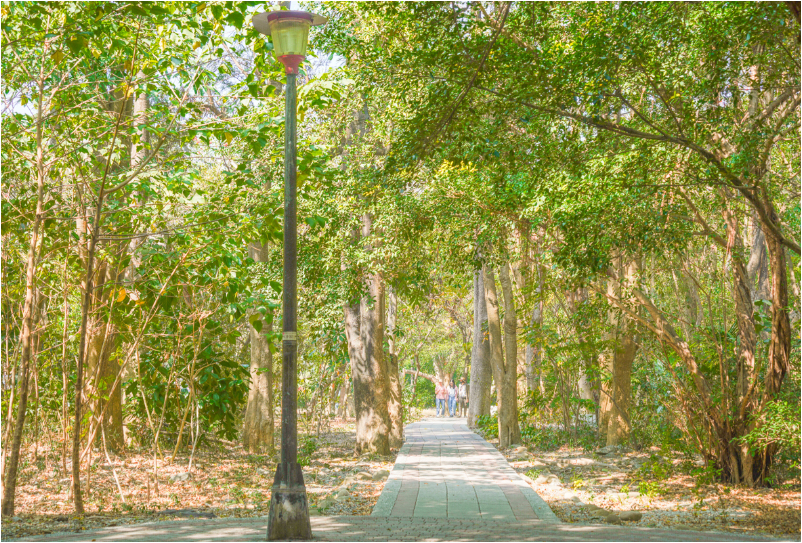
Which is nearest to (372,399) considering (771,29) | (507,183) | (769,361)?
(507,183)

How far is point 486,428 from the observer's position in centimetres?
2316

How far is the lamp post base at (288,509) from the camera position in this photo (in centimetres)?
733

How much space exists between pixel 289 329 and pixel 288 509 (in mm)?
1755

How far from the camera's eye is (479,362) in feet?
83.3

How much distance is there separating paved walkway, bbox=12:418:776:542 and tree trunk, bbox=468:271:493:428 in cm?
1282

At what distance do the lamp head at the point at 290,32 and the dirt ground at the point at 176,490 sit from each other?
5413 millimetres

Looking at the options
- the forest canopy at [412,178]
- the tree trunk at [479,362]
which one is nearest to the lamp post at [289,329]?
the forest canopy at [412,178]

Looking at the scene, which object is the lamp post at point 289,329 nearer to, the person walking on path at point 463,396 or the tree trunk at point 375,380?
the tree trunk at point 375,380

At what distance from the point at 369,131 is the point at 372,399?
5528 mm

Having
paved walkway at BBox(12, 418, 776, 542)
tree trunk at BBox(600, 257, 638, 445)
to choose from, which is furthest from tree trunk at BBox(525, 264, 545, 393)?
paved walkway at BBox(12, 418, 776, 542)

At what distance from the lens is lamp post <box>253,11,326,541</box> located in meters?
7.38

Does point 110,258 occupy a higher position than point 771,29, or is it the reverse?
point 771,29

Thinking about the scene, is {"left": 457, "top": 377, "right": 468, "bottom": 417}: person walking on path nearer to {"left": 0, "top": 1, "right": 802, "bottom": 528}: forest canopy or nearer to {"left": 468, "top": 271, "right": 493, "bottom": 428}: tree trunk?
{"left": 468, "top": 271, "right": 493, "bottom": 428}: tree trunk

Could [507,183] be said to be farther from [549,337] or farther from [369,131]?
[549,337]
